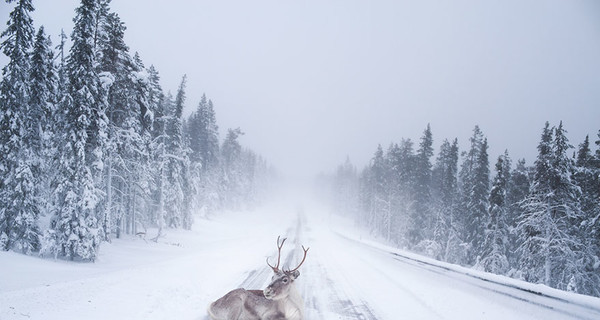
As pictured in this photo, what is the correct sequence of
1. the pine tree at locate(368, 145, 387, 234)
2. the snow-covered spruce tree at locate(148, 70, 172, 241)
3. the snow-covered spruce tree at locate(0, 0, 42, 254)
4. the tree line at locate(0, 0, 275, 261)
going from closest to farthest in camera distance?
1. the tree line at locate(0, 0, 275, 261)
2. the snow-covered spruce tree at locate(0, 0, 42, 254)
3. the snow-covered spruce tree at locate(148, 70, 172, 241)
4. the pine tree at locate(368, 145, 387, 234)

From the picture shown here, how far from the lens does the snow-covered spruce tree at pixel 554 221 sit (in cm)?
1897

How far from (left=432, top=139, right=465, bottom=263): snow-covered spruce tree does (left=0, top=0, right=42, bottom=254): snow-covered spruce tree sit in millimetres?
34326

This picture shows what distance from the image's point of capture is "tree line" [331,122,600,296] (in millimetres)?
19422

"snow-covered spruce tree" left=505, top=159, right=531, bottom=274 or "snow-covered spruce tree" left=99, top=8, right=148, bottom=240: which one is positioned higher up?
"snow-covered spruce tree" left=99, top=8, right=148, bottom=240

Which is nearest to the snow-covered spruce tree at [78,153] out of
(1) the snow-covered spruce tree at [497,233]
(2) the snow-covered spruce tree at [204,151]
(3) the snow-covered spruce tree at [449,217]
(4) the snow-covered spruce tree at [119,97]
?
(4) the snow-covered spruce tree at [119,97]

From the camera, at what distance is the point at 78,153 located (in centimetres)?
1275

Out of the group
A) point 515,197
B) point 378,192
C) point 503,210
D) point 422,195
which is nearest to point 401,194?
point 422,195

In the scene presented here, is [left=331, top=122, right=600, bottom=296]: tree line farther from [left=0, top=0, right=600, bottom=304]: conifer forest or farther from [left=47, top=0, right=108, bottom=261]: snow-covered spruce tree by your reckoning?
[left=47, top=0, right=108, bottom=261]: snow-covered spruce tree

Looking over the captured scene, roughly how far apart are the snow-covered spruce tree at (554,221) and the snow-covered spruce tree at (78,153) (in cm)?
2600

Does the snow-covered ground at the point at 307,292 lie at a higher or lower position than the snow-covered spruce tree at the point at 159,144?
lower

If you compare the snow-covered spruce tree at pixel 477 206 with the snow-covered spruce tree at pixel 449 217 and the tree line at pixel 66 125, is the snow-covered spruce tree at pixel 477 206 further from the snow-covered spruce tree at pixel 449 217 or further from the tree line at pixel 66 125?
the tree line at pixel 66 125

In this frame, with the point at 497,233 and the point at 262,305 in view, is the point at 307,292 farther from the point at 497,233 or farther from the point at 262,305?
the point at 497,233

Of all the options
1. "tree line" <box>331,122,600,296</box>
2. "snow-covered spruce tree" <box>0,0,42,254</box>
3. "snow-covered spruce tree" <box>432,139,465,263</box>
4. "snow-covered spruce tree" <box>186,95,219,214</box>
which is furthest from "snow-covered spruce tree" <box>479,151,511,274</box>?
"snow-covered spruce tree" <box>186,95,219,214</box>

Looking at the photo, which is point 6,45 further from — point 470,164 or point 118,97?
point 470,164
